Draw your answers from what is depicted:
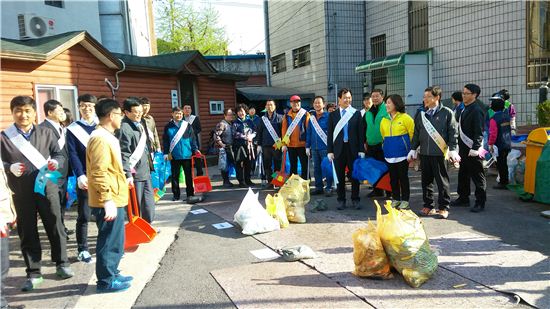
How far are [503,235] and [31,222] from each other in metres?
5.43

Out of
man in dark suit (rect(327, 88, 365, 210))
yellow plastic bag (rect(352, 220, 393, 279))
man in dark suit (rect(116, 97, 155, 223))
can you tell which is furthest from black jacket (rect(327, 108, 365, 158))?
man in dark suit (rect(116, 97, 155, 223))

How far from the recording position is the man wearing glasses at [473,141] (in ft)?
19.2

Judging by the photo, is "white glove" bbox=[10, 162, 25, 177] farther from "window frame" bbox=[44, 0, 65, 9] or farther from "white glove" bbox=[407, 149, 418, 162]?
"window frame" bbox=[44, 0, 65, 9]

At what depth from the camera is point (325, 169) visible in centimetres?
796

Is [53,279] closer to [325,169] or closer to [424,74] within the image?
[325,169]

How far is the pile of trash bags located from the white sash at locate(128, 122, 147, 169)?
9.98ft

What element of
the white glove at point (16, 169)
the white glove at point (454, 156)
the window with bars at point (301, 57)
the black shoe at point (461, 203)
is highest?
the window with bars at point (301, 57)

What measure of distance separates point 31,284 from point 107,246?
3.36ft

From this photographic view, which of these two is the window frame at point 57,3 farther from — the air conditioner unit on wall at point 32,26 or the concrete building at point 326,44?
the concrete building at point 326,44

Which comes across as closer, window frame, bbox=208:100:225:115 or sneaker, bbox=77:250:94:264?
sneaker, bbox=77:250:94:264

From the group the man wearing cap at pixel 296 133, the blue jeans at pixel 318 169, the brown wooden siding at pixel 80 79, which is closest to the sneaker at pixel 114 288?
the blue jeans at pixel 318 169

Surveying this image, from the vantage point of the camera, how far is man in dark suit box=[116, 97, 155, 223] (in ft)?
17.0

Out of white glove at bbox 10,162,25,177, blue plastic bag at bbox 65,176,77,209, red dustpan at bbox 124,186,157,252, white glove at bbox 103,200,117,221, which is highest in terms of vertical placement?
white glove at bbox 10,162,25,177

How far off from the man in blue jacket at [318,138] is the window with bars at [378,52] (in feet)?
27.9
